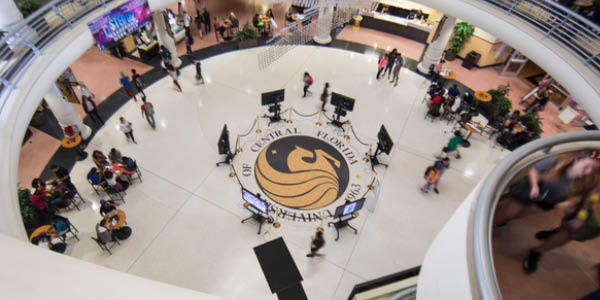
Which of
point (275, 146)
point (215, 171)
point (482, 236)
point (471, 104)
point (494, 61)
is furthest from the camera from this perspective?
point (494, 61)

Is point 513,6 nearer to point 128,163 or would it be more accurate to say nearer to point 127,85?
point 128,163

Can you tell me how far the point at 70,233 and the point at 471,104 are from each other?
48.0ft

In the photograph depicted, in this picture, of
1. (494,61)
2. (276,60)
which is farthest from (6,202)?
(494,61)

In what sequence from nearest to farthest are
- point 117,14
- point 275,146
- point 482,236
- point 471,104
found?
1. point 482,236
2. point 117,14
3. point 275,146
4. point 471,104

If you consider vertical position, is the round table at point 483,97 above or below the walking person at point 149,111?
above

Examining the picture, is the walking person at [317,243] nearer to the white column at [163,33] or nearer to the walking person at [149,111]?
the walking person at [149,111]

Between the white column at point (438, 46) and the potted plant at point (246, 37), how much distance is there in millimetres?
8470

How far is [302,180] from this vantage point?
1066 cm

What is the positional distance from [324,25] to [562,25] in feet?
32.7

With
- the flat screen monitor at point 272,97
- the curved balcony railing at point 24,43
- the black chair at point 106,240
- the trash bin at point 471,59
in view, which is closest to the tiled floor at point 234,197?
the black chair at point 106,240

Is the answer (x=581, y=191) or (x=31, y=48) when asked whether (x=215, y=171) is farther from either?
(x=581, y=191)

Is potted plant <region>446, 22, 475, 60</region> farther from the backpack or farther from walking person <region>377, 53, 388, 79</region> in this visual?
the backpack

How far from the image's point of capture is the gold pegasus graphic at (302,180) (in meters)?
10.1

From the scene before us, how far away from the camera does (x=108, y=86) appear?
13852mm
